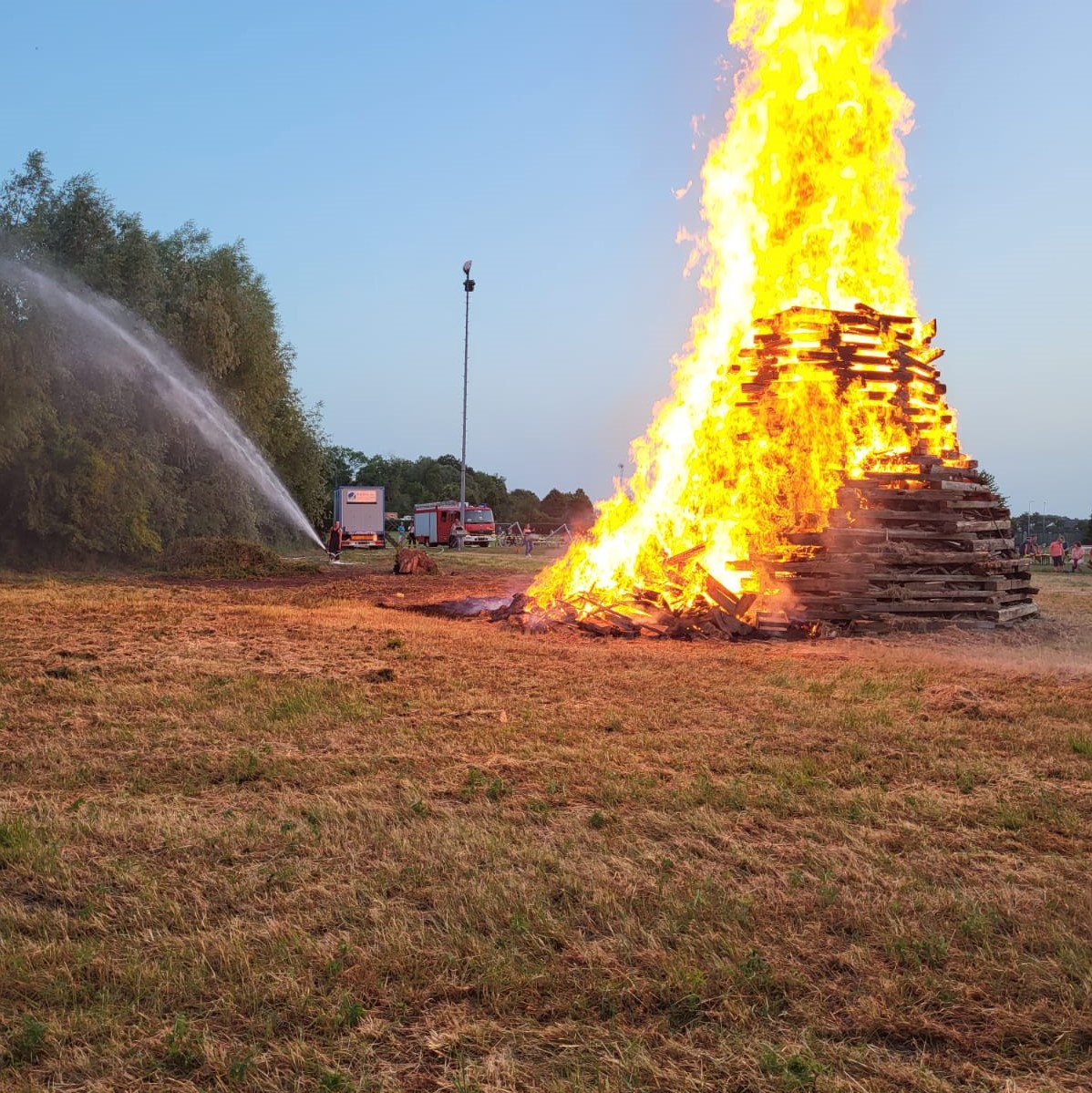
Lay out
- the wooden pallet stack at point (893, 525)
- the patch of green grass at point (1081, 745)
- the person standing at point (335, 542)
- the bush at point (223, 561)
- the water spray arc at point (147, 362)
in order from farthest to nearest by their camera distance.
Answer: the person standing at point (335, 542)
the water spray arc at point (147, 362)
the bush at point (223, 561)
the wooden pallet stack at point (893, 525)
the patch of green grass at point (1081, 745)

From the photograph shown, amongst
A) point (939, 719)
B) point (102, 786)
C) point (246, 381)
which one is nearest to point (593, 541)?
point (939, 719)

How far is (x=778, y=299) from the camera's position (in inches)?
641

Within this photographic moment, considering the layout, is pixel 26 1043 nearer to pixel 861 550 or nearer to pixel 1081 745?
pixel 1081 745

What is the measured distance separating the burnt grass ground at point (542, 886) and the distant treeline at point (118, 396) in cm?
1833

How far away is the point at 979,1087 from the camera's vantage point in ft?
9.61

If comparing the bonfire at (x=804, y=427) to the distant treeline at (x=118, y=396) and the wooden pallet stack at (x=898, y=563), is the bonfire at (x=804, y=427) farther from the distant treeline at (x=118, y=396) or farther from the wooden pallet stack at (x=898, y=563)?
the distant treeline at (x=118, y=396)

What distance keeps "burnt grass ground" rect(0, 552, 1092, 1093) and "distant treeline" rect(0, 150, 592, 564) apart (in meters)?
18.3

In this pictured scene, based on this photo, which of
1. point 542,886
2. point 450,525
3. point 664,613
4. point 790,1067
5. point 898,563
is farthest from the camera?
point 450,525

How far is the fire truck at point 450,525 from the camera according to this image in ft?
176

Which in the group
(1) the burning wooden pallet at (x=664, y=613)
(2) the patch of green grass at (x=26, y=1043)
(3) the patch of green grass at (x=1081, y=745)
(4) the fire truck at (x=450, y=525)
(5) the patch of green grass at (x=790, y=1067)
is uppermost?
(4) the fire truck at (x=450, y=525)

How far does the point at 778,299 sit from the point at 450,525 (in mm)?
40827

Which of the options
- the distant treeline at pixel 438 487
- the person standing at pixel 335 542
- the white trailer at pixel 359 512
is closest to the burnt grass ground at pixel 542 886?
the person standing at pixel 335 542

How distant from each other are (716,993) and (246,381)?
1374 inches


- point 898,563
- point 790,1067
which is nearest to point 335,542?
point 898,563
